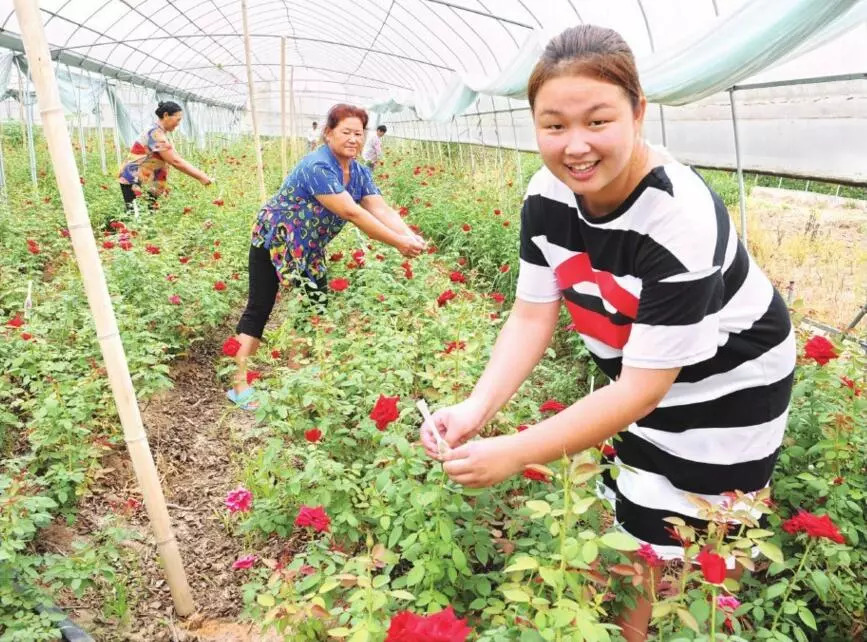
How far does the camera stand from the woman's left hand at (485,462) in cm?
113

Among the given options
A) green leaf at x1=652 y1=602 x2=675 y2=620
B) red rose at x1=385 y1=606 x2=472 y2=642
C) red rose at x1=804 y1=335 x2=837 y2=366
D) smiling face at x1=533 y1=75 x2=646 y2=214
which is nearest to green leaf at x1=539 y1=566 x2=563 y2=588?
green leaf at x1=652 y1=602 x2=675 y2=620

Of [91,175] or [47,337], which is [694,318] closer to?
[47,337]

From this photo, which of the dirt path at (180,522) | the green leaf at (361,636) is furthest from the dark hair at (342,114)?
the green leaf at (361,636)

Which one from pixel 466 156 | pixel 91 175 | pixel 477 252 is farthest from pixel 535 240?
pixel 466 156

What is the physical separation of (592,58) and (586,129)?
106mm

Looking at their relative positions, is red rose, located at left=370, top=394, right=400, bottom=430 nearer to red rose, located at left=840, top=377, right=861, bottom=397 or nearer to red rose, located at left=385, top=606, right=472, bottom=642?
red rose, located at left=385, top=606, right=472, bottom=642

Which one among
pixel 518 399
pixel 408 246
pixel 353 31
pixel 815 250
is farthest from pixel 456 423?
pixel 353 31

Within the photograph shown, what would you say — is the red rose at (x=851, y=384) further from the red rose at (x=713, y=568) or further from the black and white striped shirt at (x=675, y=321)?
the red rose at (x=713, y=568)

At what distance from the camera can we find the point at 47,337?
356cm

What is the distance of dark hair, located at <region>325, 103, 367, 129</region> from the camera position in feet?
10.4

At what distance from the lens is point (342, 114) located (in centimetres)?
317

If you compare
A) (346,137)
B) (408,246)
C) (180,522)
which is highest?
(346,137)

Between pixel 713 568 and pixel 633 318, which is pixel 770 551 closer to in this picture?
pixel 713 568

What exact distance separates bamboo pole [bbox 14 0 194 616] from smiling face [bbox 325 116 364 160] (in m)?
1.58
